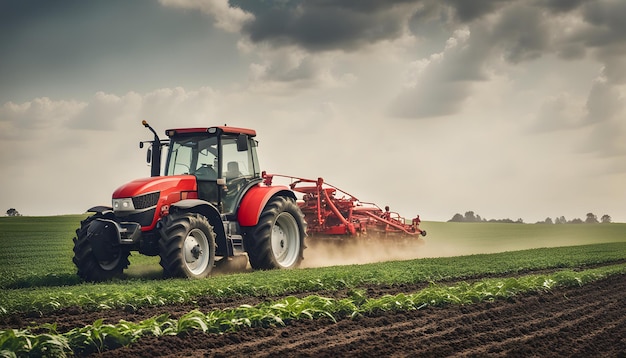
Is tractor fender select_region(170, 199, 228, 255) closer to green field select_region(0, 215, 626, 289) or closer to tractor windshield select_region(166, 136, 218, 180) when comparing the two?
tractor windshield select_region(166, 136, 218, 180)

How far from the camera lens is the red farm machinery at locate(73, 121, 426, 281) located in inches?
535

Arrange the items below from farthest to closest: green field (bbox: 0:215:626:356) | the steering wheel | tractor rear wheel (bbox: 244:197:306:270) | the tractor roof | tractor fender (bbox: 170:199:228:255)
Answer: tractor rear wheel (bbox: 244:197:306:270) < the steering wheel < the tractor roof < tractor fender (bbox: 170:199:228:255) < green field (bbox: 0:215:626:356)

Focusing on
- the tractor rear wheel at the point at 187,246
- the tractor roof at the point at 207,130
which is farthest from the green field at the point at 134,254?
the tractor roof at the point at 207,130

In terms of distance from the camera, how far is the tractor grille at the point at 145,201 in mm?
13766

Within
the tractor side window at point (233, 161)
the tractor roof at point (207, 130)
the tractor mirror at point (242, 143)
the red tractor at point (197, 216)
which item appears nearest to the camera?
the red tractor at point (197, 216)

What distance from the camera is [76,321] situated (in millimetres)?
8805

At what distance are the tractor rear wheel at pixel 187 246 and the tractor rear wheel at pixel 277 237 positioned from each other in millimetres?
1355

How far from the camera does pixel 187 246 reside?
13.6m

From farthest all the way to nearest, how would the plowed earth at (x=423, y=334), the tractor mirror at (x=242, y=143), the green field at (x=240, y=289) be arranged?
the tractor mirror at (x=242, y=143), the green field at (x=240, y=289), the plowed earth at (x=423, y=334)

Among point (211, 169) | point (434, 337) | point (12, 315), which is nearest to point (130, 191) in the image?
point (211, 169)

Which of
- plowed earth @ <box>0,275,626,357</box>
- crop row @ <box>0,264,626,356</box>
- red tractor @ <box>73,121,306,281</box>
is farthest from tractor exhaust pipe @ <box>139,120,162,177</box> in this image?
crop row @ <box>0,264,626,356</box>

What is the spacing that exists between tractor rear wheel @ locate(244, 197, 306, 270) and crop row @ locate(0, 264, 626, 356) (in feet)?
16.9

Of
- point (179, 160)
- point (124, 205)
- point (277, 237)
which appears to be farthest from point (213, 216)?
point (277, 237)

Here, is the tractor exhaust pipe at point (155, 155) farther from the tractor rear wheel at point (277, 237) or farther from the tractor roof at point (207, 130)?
the tractor rear wheel at point (277, 237)
